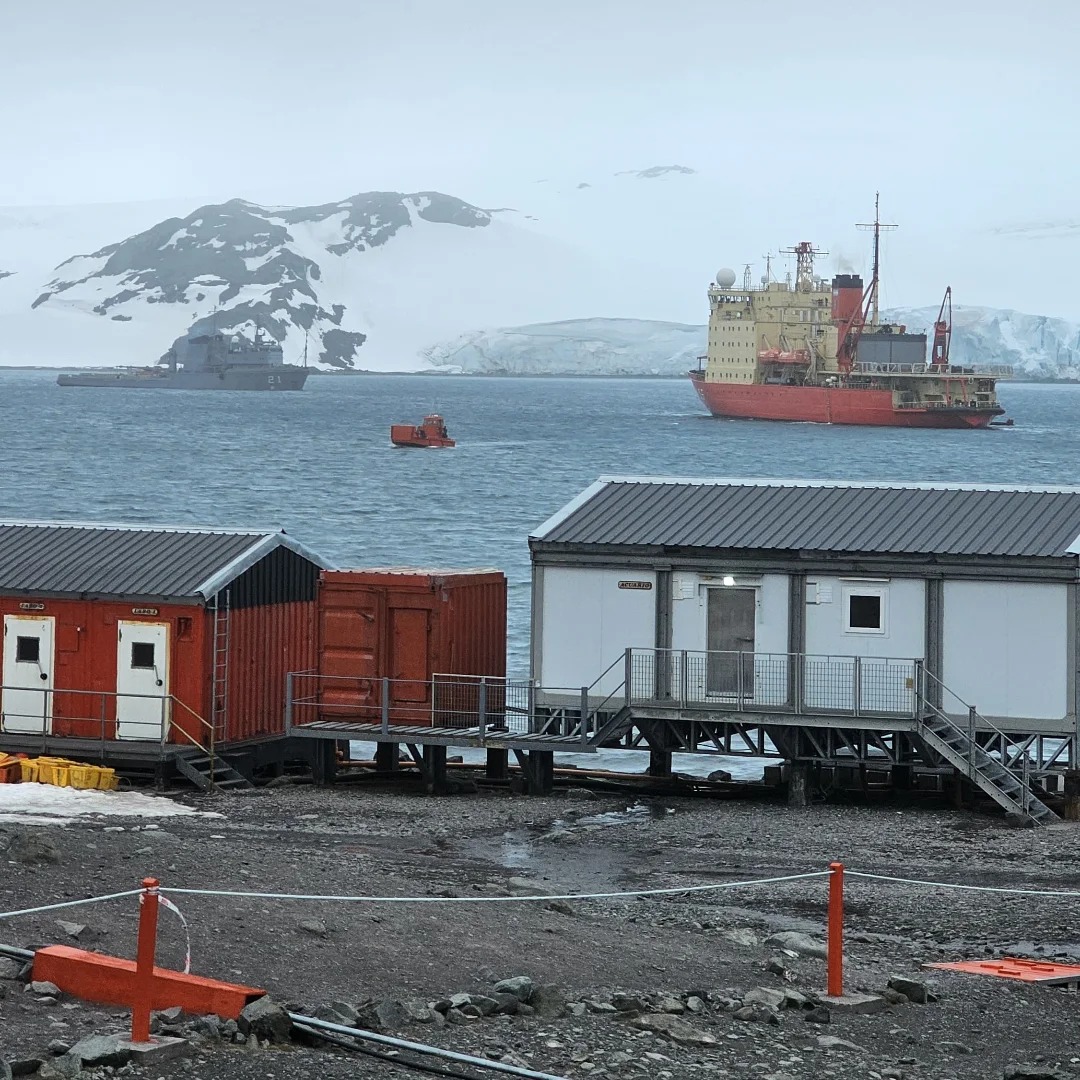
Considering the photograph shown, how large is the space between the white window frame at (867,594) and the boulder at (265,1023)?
46.9 ft

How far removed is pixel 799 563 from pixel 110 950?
13.1 m

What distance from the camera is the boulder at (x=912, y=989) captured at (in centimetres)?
1438

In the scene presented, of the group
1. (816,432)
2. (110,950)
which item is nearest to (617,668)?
(110,950)

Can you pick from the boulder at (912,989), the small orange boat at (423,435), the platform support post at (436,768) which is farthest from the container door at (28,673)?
the small orange boat at (423,435)

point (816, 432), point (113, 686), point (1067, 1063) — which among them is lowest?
point (1067, 1063)

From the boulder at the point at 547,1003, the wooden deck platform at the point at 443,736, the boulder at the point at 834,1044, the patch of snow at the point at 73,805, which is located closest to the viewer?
the boulder at the point at 834,1044

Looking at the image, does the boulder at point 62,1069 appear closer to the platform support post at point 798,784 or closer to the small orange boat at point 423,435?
the platform support post at point 798,784

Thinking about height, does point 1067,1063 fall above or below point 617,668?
below

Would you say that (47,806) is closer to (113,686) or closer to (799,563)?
(113,686)

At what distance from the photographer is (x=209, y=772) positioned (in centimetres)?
2553

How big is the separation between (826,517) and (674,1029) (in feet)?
45.9

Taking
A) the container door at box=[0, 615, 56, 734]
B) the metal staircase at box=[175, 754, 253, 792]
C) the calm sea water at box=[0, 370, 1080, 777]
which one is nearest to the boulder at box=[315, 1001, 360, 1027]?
the metal staircase at box=[175, 754, 253, 792]

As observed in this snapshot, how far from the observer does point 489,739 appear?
25.9m

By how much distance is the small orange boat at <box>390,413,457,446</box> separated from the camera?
144 m
